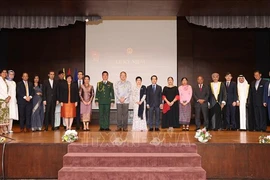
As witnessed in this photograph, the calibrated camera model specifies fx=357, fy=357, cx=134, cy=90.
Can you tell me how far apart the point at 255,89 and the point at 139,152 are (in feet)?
11.9

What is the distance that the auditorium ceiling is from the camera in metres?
6.85

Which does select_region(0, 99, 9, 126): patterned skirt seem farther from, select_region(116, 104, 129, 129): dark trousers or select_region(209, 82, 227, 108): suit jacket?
select_region(209, 82, 227, 108): suit jacket

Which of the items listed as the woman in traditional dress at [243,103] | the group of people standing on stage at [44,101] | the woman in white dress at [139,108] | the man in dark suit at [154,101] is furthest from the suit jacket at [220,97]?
the group of people standing on stage at [44,101]

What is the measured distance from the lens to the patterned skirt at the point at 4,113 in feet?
22.4

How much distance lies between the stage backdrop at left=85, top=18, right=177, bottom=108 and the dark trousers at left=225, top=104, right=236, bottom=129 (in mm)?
2324

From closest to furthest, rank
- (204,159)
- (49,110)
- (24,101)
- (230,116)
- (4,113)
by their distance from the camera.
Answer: (204,159) → (4,113) → (24,101) → (49,110) → (230,116)

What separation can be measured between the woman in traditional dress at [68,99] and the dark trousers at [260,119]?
12.9 feet

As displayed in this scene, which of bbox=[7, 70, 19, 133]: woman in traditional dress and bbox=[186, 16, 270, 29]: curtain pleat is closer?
bbox=[7, 70, 19, 133]: woman in traditional dress

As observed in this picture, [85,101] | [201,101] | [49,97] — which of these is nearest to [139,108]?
[85,101]

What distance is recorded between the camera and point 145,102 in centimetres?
776

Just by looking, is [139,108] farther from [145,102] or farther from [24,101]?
[24,101]

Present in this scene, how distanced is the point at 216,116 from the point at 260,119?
930 mm

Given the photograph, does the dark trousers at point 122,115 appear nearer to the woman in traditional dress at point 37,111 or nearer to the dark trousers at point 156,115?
the dark trousers at point 156,115

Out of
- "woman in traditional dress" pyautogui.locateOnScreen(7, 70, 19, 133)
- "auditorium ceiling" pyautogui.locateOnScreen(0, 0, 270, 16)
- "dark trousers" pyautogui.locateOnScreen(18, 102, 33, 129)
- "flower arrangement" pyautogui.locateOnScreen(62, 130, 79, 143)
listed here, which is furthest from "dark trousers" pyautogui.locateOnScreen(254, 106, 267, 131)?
"woman in traditional dress" pyautogui.locateOnScreen(7, 70, 19, 133)
